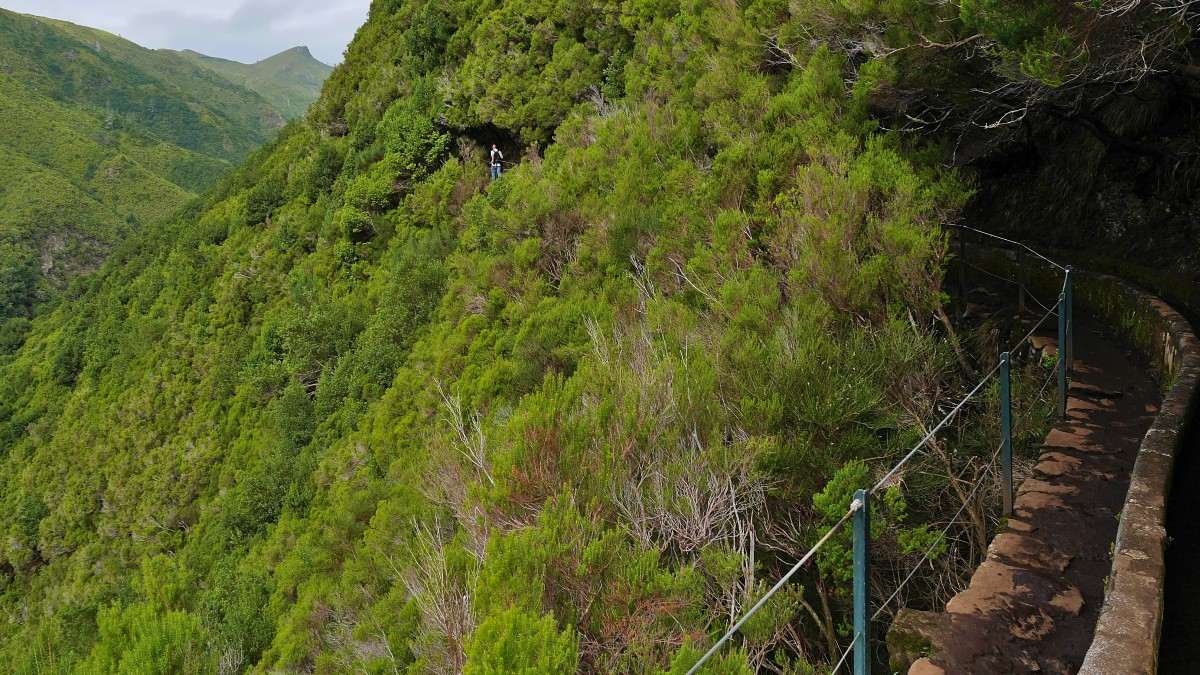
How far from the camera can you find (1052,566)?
3.56 metres

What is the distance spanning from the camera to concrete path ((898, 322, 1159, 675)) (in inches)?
119

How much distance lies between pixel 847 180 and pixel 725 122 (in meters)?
2.79

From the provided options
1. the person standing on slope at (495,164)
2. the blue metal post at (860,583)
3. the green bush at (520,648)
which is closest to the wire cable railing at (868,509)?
the blue metal post at (860,583)

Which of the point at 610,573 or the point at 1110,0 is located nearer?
the point at 610,573

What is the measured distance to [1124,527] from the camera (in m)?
3.31

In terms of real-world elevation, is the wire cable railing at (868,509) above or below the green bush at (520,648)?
above

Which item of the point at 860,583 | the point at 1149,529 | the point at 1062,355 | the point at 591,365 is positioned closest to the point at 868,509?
the point at 1149,529

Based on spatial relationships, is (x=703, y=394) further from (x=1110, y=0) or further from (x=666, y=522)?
(x=1110, y=0)

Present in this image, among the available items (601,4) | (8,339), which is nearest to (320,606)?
(601,4)

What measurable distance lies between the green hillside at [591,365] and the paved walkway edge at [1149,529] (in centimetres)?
95

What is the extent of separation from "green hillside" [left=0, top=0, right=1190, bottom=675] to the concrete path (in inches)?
19.5

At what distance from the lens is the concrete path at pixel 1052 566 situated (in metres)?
3.02

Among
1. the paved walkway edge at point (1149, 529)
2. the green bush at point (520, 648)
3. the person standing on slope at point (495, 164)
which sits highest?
the person standing on slope at point (495, 164)

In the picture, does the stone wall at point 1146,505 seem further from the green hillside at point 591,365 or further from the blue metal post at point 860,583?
the green hillside at point 591,365
